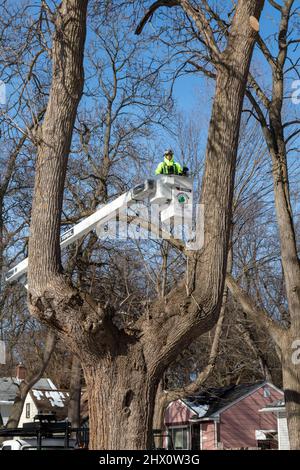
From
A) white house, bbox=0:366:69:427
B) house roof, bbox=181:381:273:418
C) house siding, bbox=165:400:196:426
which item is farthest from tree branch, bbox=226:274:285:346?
house siding, bbox=165:400:196:426

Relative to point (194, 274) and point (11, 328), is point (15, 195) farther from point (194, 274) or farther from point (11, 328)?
point (194, 274)

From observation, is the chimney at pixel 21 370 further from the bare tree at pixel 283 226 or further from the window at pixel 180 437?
the bare tree at pixel 283 226

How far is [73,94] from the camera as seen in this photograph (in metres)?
7.77

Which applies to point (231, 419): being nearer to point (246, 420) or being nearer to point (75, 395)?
point (246, 420)

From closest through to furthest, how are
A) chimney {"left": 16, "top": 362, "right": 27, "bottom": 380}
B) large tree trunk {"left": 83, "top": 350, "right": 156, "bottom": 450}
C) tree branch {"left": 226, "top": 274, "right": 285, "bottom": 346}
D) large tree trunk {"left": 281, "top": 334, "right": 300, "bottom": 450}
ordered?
large tree trunk {"left": 83, "top": 350, "right": 156, "bottom": 450} → large tree trunk {"left": 281, "top": 334, "right": 300, "bottom": 450} → tree branch {"left": 226, "top": 274, "right": 285, "bottom": 346} → chimney {"left": 16, "top": 362, "right": 27, "bottom": 380}

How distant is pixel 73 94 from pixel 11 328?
50.6 feet

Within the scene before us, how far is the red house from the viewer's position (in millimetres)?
30766

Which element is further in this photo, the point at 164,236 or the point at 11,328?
the point at 11,328

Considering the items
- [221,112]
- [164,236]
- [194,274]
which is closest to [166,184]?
[221,112]

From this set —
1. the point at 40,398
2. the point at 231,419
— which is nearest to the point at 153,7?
the point at 231,419

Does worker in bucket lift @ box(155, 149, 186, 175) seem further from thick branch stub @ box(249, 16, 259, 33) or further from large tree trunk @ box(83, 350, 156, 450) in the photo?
large tree trunk @ box(83, 350, 156, 450)

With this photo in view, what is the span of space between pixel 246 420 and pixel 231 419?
907mm

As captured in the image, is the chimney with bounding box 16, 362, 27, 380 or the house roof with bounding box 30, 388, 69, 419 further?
the chimney with bounding box 16, 362, 27, 380
